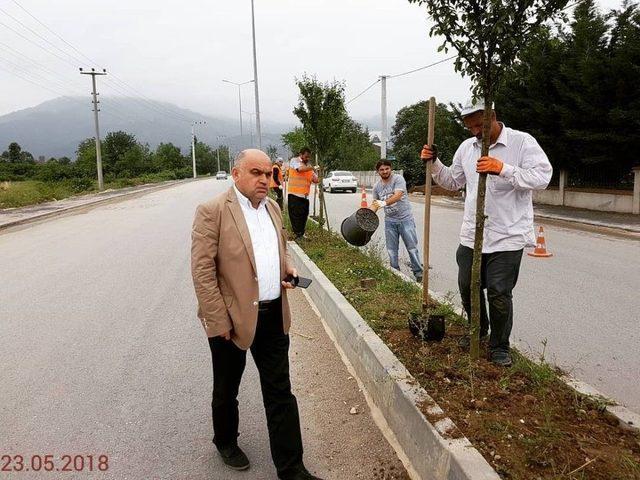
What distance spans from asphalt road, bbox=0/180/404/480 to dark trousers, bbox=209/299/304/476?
24 cm

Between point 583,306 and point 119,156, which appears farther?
point 119,156

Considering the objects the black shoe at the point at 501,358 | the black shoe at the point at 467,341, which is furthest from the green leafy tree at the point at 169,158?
the black shoe at the point at 501,358

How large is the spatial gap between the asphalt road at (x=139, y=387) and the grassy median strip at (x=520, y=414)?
0.50 meters

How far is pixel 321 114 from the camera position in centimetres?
1210

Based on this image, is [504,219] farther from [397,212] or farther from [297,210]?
[297,210]

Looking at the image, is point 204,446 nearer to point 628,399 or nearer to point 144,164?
point 628,399

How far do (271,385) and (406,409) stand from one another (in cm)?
83

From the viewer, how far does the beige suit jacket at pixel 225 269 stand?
2.66 metres

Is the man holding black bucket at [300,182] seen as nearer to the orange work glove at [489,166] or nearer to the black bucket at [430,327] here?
the black bucket at [430,327]

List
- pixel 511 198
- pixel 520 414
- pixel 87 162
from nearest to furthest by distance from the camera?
pixel 520 414
pixel 511 198
pixel 87 162

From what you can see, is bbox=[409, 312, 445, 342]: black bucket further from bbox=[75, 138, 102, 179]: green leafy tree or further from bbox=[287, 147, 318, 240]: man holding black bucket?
bbox=[75, 138, 102, 179]: green leafy tree

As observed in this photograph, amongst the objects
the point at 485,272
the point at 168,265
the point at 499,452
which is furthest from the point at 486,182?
the point at 168,265

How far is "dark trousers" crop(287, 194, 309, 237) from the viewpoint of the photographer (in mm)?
9531

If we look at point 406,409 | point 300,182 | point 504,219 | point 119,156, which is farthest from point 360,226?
point 119,156
